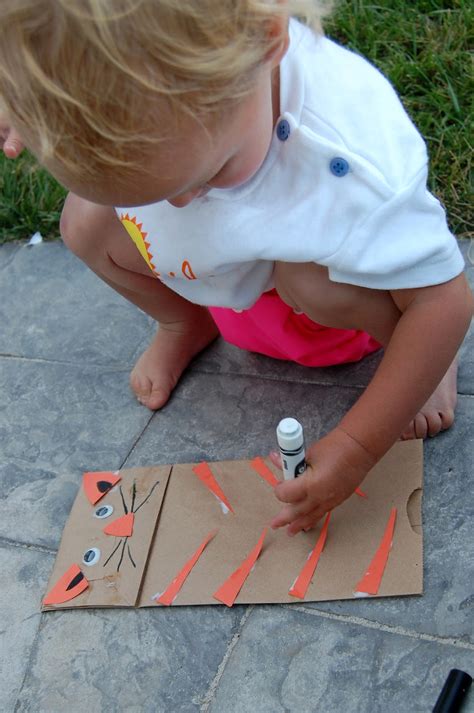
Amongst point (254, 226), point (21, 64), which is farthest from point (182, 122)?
point (254, 226)

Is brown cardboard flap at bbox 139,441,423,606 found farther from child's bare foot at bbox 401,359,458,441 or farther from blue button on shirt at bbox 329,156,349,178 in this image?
blue button on shirt at bbox 329,156,349,178

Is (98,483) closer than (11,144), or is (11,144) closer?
(11,144)

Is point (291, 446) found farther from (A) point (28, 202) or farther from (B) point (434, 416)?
(A) point (28, 202)

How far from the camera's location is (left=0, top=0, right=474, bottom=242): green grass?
180cm

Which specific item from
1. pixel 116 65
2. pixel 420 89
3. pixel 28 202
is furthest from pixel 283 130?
pixel 28 202

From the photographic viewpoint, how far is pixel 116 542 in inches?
55.6

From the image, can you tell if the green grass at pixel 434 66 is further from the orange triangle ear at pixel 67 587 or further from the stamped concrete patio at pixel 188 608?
the orange triangle ear at pixel 67 587

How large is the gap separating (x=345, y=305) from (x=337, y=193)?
0.63 feet

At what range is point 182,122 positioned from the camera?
2.97 feet

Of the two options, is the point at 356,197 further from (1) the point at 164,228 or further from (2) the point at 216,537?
(2) the point at 216,537

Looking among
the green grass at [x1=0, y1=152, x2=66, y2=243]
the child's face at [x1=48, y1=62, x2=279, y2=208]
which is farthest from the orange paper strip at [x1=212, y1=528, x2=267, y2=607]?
the green grass at [x1=0, y1=152, x2=66, y2=243]

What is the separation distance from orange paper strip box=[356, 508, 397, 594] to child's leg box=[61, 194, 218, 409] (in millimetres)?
535

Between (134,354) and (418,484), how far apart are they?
0.69 m

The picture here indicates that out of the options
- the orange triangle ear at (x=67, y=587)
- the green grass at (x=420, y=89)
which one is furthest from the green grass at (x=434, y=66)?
the orange triangle ear at (x=67, y=587)
